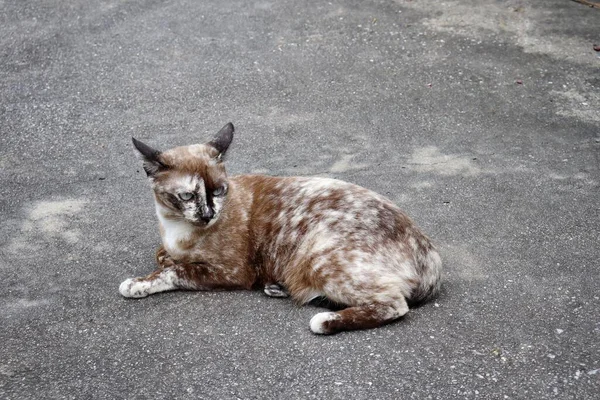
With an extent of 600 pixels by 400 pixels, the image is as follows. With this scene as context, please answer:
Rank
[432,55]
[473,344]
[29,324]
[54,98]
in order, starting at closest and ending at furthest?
1. [473,344]
2. [29,324]
3. [54,98]
4. [432,55]

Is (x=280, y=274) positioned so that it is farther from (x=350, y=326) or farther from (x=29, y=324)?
(x=29, y=324)

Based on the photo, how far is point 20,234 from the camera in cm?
596

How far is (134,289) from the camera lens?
500 cm

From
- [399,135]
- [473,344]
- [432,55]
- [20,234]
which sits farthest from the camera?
[432,55]

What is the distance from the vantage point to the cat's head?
4836 mm

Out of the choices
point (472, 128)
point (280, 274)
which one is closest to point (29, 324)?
point (280, 274)

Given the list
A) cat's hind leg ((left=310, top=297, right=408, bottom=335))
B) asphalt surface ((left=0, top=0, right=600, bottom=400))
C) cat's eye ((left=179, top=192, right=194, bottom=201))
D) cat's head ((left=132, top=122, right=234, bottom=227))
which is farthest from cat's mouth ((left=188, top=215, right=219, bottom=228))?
cat's hind leg ((left=310, top=297, right=408, bottom=335))

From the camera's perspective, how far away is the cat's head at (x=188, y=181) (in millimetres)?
4836

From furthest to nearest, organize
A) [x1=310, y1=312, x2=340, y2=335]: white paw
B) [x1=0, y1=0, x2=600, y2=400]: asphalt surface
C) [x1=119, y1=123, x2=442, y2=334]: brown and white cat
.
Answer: [x1=119, y1=123, x2=442, y2=334]: brown and white cat → [x1=310, y1=312, x2=340, y2=335]: white paw → [x1=0, y1=0, x2=600, y2=400]: asphalt surface

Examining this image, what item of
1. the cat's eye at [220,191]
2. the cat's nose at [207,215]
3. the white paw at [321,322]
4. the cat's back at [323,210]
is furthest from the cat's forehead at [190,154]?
the white paw at [321,322]

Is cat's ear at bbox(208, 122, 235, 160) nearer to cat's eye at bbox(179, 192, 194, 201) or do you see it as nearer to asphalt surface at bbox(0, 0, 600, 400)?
cat's eye at bbox(179, 192, 194, 201)

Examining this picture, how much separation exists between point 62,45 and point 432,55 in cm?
436

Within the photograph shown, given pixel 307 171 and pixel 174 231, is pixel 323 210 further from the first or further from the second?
pixel 307 171

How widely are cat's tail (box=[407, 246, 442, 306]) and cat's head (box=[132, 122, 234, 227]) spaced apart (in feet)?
4.46
